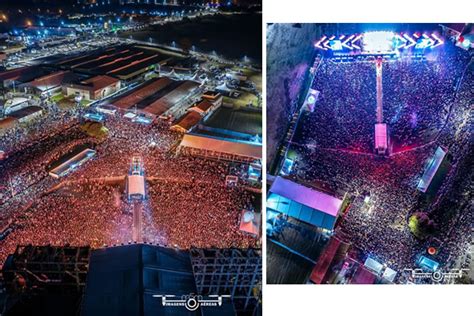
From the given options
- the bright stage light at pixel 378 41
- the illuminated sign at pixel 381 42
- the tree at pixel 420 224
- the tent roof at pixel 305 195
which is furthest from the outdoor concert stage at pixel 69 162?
the tree at pixel 420 224

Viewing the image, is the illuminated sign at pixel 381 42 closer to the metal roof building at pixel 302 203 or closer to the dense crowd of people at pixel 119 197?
the metal roof building at pixel 302 203

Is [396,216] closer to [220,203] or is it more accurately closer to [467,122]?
[467,122]

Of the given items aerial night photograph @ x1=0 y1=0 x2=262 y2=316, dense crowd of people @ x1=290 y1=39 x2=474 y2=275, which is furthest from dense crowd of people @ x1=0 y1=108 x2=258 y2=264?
dense crowd of people @ x1=290 y1=39 x2=474 y2=275

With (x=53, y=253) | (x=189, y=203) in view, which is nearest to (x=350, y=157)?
(x=189, y=203)
